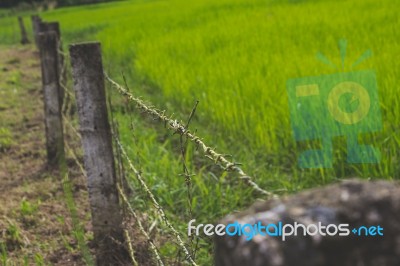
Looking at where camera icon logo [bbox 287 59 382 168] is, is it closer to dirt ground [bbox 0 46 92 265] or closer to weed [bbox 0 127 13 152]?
dirt ground [bbox 0 46 92 265]

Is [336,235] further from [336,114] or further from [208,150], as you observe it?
[336,114]

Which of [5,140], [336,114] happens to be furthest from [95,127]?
[5,140]

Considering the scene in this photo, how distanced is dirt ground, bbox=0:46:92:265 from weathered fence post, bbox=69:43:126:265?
33cm

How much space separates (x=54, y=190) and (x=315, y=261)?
9.91 ft

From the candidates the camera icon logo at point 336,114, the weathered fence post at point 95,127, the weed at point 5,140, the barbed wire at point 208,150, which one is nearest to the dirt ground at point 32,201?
the weed at point 5,140

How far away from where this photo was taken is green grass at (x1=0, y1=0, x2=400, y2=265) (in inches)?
117

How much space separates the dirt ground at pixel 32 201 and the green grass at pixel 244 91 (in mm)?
375

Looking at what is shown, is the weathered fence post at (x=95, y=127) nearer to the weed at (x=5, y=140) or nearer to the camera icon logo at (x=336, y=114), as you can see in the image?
the camera icon logo at (x=336, y=114)

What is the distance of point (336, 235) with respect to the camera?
514 mm

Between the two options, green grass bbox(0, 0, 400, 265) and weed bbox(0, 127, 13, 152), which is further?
weed bbox(0, 127, 13, 152)

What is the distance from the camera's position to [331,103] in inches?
133

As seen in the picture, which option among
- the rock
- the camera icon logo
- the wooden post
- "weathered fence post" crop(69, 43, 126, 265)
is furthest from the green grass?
the rock

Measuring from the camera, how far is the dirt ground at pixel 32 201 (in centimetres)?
261

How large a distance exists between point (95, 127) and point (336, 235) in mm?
1951
